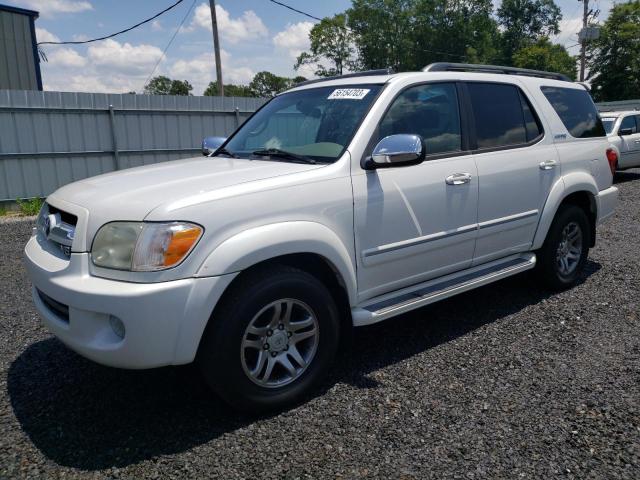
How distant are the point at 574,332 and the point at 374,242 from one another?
1866mm

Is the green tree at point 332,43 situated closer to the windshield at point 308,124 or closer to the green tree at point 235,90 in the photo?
the green tree at point 235,90

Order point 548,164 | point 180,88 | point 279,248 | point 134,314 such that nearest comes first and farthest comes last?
1. point 134,314
2. point 279,248
3. point 548,164
4. point 180,88

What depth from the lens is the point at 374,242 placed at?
10.8 ft

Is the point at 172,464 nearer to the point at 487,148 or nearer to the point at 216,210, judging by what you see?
the point at 216,210

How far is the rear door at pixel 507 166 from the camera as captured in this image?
13.1ft

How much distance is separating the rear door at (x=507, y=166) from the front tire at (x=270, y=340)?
1586mm

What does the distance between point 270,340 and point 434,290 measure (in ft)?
4.29

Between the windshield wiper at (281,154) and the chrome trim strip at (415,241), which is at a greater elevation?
the windshield wiper at (281,154)

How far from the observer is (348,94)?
12.0 ft

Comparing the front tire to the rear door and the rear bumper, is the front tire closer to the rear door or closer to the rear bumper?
the rear door

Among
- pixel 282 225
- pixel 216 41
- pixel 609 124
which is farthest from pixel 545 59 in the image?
pixel 282 225

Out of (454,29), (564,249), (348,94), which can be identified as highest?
(454,29)

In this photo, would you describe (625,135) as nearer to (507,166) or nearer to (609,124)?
(609,124)

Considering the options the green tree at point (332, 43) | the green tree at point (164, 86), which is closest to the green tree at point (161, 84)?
the green tree at point (164, 86)
